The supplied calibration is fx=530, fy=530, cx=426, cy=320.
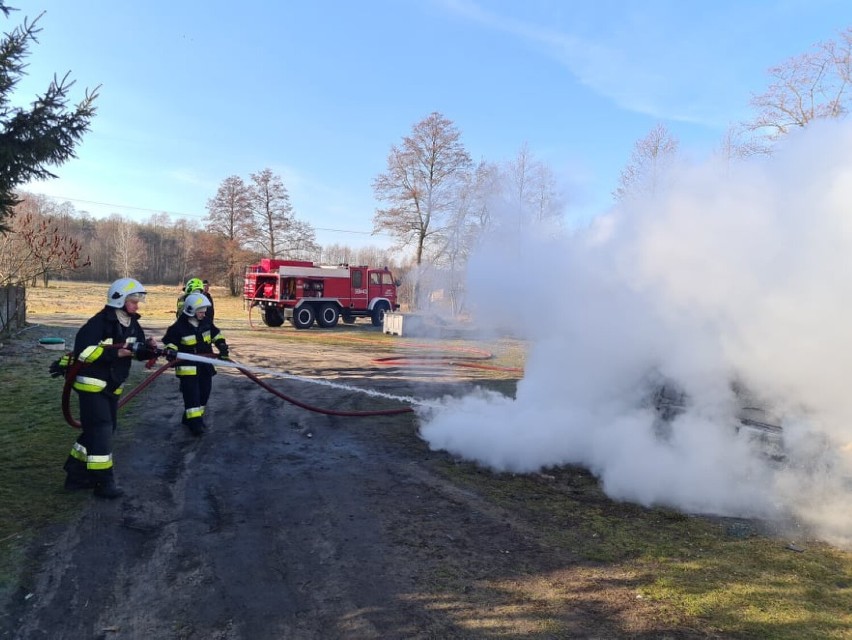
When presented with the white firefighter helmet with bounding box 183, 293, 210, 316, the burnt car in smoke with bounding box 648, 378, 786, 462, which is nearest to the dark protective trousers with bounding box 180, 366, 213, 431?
the white firefighter helmet with bounding box 183, 293, 210, 316

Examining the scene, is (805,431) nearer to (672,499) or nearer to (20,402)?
(672,499)

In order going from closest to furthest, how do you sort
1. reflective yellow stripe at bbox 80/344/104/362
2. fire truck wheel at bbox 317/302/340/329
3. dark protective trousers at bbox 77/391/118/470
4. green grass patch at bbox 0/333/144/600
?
green grass patch at bbox 0/333/144/600, reflective yellow stripe at bbox 80/344/104/362, dark protective trousers at bbox 77/391/118/470, fire truck wheel at bbox 317/302/340/329

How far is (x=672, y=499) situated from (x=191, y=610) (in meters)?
4.58

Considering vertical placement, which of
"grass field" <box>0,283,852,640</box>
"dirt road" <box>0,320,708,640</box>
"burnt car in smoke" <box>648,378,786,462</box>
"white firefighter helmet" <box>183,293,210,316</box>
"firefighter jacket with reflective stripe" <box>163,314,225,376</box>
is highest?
"white firefighter helmet" <box>183,293,210,316</box>

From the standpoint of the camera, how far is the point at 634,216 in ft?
20.2

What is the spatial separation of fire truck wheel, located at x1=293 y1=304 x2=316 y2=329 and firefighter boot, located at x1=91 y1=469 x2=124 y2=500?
62.1 ft

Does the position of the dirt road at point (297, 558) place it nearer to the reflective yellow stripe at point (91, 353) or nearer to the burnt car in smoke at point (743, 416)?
the reflective yellow stripe at point (91, 353)

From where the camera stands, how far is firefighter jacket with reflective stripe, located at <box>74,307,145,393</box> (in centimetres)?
501

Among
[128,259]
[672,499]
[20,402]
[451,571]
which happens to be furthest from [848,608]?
[128,259]

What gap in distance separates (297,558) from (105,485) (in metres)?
2.29

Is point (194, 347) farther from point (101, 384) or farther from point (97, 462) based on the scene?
point (97, 462)

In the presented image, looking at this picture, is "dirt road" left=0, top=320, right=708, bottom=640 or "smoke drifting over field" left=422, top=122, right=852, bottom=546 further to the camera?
"smoke drifting over field" left=422, top=122, right=852, bottom=546

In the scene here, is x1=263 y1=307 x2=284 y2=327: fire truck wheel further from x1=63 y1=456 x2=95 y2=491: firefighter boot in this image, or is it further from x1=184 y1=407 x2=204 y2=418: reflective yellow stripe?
x1=63 y1=456 x2=95 y2=491: firefighter boot

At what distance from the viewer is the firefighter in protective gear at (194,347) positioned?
730 cm
